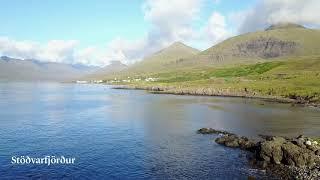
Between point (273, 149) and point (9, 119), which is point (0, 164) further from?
point (9, 119)

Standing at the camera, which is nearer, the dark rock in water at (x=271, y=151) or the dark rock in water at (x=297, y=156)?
the dark rock in water at (x=297, y=156)

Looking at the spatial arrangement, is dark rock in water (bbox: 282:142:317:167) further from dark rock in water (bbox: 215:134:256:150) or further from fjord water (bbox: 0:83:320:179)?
dark rock in water (bbox: 215:134:256:150)

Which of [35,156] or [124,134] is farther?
[124,134]

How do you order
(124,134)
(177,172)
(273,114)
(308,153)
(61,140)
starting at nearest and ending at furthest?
1. (177,172)
2. (308,153)
3. (61,140)
4. (124,134)
5. (273,114)

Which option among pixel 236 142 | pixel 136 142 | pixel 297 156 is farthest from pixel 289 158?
A: pixel 136 142

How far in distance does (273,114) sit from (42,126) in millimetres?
66199

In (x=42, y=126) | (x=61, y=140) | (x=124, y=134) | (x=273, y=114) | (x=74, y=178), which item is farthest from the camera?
(x=273, y=114)

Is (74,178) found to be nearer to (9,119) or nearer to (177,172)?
(177,172)

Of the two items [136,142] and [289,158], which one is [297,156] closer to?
[289,158]

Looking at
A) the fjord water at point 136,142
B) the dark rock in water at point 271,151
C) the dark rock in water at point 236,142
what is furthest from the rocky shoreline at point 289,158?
the dark rock in water at point 236,142

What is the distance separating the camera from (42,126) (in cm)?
8612

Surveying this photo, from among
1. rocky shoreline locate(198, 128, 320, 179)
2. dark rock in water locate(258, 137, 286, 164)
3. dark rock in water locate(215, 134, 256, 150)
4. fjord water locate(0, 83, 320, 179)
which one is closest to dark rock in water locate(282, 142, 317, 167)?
rocky shoreline locate(198, 128, 320, 179)

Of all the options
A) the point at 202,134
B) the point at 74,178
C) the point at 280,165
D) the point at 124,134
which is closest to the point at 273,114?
the point at 202,134

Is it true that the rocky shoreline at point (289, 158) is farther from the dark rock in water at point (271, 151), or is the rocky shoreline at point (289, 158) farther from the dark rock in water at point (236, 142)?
the dark rock in water at point (236, 142)
